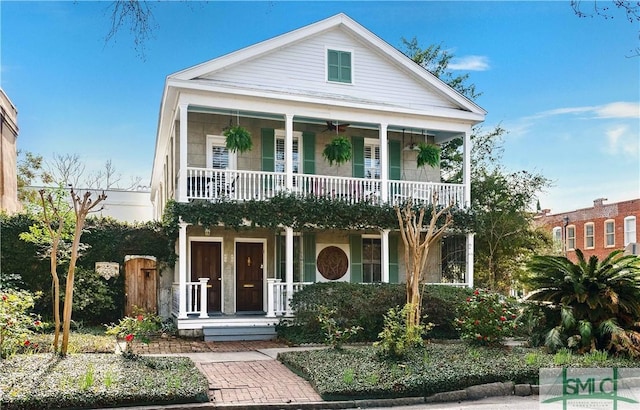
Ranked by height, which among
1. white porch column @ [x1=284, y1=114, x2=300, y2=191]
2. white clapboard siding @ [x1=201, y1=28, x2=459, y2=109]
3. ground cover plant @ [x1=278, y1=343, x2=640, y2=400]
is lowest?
ground cover plant @ [x1=278, y1=343, x2=640, y2=400]

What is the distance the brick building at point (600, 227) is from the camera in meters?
34.1

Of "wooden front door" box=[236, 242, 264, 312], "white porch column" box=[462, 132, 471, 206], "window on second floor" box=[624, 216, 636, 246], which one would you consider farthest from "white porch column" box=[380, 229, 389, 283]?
"window on second floor" box=[624, 216, 636, 246]

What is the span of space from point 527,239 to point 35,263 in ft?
50.7

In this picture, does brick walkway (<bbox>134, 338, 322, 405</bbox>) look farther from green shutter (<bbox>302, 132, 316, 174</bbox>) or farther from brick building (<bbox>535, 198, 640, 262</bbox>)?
brick building (<bbox>535, 198, 640, 262</bbox>)

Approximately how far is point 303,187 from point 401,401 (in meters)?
8.30

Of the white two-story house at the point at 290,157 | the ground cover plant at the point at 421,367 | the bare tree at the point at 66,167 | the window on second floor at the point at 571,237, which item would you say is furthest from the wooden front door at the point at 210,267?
the window on second floor at the point at 571,237

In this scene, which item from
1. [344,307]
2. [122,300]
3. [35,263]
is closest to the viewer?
[344,307]

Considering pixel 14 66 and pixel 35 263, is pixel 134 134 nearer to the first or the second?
pixel 14 66

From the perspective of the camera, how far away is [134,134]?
26750 mm

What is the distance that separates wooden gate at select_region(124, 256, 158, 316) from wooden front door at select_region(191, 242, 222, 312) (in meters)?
1.67

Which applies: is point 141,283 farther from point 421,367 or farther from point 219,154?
point 421,367

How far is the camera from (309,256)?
16.6 metres

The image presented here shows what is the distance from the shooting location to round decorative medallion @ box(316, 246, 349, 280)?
17.0 meters

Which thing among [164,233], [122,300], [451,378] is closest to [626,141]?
[451,378]
